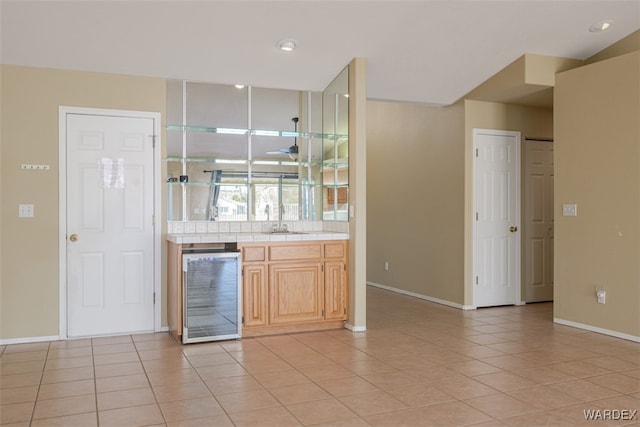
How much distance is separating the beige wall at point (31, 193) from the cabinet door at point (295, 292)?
192 cm

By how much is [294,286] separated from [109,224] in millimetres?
1795

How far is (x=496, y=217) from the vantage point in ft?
20.1

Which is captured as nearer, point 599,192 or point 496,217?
point 599,192

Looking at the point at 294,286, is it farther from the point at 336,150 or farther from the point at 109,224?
the point at 109,224

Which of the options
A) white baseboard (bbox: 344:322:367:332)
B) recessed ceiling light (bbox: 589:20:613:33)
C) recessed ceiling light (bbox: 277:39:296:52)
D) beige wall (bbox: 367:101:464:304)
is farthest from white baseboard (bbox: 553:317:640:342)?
recessed ceiling light (bbox: 277:39:296:52)

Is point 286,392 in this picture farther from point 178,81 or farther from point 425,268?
point 425,268

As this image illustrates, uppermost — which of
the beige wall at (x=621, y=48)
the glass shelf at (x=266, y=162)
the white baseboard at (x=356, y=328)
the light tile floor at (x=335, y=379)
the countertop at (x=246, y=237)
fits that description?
the beige wall at (x=621, y=48)

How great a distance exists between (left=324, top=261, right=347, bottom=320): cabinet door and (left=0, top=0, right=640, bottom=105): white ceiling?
1891mm

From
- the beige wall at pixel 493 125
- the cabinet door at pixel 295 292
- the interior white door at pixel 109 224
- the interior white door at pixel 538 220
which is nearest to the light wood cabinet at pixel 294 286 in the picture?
the cabinet door at pixel 295 292

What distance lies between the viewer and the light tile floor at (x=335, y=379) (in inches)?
110

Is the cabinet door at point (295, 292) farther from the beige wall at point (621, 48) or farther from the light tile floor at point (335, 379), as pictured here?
the beige wall at point (621, 48)

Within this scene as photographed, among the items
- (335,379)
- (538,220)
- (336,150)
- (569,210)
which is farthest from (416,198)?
(335,379)

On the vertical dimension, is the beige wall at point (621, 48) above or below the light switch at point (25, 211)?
above

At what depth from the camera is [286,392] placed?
317 cm
